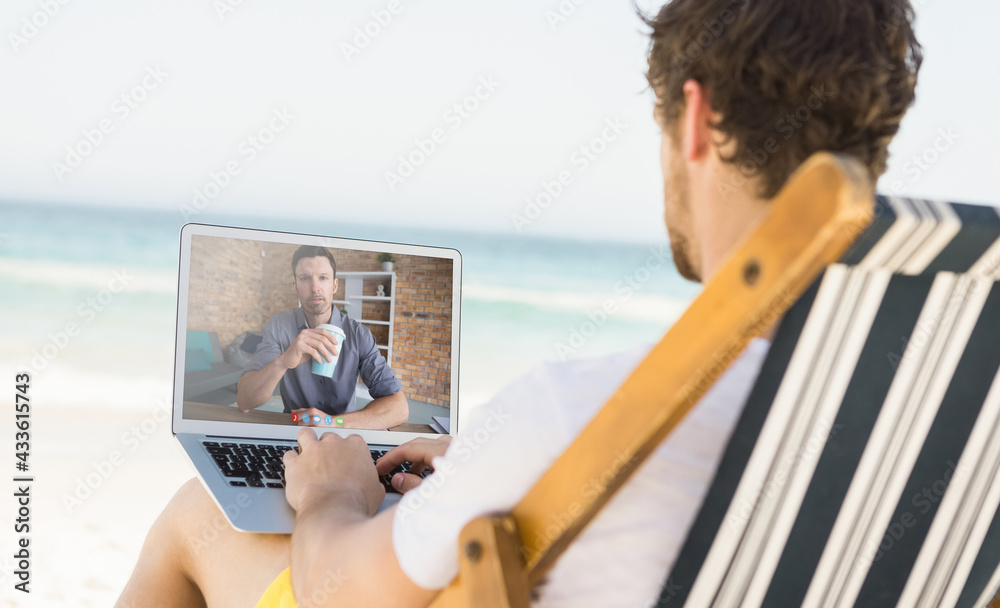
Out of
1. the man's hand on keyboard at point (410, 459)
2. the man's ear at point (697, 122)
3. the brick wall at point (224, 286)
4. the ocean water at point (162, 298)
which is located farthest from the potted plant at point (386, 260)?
Answer: the ocean water at point (162, 298)

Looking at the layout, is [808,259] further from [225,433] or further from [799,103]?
[225,433]

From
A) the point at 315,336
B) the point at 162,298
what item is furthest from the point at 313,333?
the point at 162,298

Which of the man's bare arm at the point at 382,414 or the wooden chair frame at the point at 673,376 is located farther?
the man's bare arm at the point at 382,414

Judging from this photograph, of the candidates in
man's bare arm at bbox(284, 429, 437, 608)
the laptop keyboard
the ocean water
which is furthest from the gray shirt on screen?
the ocean water

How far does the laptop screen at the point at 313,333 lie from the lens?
5.91ft

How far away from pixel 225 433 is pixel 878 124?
4.87ft

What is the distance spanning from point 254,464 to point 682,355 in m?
1.11

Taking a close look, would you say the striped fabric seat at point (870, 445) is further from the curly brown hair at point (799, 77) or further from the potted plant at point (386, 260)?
the potted plant at point (386, 260)

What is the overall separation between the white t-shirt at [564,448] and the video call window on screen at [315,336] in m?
1.10

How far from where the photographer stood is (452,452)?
2.70 ft

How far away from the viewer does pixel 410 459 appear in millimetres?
1490

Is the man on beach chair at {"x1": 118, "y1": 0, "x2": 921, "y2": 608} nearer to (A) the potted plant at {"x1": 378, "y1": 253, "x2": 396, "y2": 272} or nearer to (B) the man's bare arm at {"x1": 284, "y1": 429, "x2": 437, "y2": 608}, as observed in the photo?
(B) the man's bare arm at {"x1": 284, "y1": 429, "x2": 437, "y2": 608}

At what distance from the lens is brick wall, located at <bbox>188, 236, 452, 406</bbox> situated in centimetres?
182

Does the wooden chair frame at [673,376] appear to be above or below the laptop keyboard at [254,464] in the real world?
above
